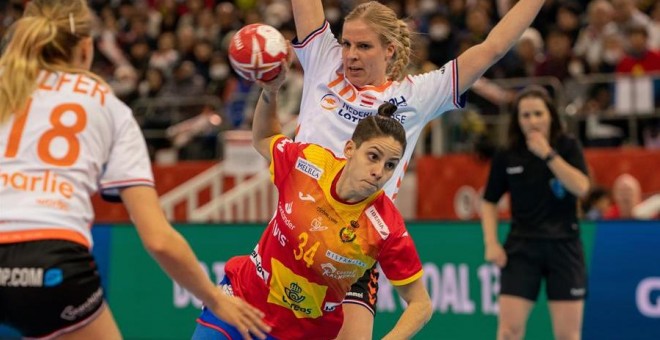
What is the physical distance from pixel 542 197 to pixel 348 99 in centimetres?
287

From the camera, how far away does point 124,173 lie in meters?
3.70

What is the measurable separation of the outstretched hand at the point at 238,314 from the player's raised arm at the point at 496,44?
2.01 m

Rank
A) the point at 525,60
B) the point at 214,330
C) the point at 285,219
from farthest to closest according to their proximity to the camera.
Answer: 1. the point at 525,60
2. the point at 285,219
3. the point at 214,330

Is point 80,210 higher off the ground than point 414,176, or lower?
higher

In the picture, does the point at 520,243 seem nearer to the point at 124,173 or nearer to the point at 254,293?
the point at 254,293

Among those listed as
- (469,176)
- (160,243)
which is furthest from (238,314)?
(469,176)

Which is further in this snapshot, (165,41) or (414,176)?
(165,41)

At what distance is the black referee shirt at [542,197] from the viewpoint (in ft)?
25.4

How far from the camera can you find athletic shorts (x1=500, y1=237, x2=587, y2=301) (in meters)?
7.63

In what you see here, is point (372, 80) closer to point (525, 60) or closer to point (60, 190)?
point (60, 190)

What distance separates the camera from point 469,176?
12.4m

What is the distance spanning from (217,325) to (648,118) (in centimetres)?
814

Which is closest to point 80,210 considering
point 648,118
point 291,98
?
point 648,118

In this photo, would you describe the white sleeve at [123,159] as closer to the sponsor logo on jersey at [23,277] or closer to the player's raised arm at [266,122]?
the sponsor logo on jersey at [23,277]
